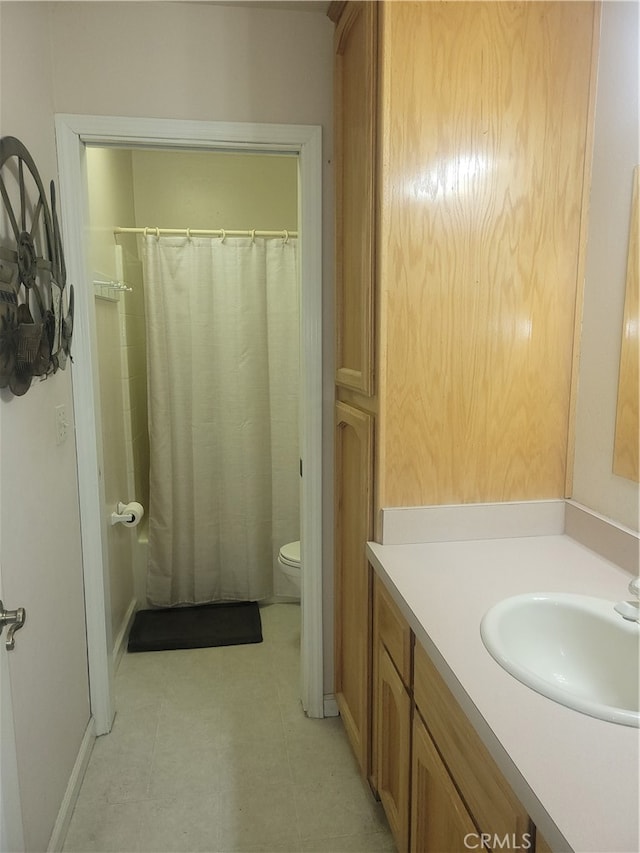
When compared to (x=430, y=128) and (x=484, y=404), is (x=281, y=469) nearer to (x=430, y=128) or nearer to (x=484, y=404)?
(x=484, y=404)

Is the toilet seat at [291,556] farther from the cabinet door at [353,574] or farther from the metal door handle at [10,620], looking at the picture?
the metal door handle at [10,620]

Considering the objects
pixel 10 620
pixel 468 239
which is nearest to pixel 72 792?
pixel 10 620

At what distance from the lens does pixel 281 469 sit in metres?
3.01

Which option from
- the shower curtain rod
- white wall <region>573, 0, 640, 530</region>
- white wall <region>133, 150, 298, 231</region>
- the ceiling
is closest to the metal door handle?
white wall <region>573, 0, 640, 530</region>

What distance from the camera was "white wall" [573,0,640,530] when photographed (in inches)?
53.9

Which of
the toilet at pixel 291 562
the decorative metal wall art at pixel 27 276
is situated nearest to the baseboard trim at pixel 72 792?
the toilet at pixel 291 562

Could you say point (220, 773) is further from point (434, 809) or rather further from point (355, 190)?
point (355, 190)

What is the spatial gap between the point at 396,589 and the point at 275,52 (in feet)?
5.56

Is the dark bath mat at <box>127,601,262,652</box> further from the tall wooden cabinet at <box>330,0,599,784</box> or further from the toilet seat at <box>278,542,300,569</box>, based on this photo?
the tall wooden cabinet at <box>330,0,599,784</box>

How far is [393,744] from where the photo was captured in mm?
1486

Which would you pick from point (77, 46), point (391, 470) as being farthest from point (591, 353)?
point (77, 46)

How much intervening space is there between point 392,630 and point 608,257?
108 centimetres

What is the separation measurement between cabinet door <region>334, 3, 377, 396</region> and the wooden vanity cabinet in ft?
1.99

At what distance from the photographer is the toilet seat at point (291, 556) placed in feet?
8.65
